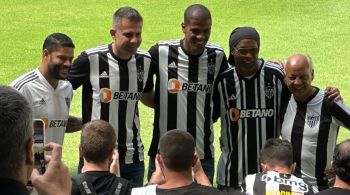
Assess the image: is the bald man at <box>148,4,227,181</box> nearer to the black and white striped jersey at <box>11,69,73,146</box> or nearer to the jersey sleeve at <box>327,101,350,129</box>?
the black and white striped jersey at <box>11,69,73,146</box>

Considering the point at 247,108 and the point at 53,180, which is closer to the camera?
the point at 53,180

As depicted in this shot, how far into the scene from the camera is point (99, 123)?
16.1 ft

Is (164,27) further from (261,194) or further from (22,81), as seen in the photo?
(261,194)

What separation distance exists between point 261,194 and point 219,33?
36.4ft

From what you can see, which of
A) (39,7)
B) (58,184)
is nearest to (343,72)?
(39,7)

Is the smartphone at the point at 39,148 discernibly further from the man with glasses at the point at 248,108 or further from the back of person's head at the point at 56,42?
the man with glasses at the point at 248,108

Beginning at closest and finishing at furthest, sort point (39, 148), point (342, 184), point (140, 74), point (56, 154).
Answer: point (56, 154)
point (39, 148)
point (342, 184)
point (140, 74)

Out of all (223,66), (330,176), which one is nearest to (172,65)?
(223,66)

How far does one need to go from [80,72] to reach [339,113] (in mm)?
2233

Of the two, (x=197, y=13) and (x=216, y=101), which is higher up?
(x=197, y=13)

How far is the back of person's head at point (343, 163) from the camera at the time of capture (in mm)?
4645

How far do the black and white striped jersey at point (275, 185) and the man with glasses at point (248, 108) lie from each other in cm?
151

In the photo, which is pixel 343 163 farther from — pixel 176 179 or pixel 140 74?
pixel 140 74

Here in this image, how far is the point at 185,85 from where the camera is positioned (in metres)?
6.82
